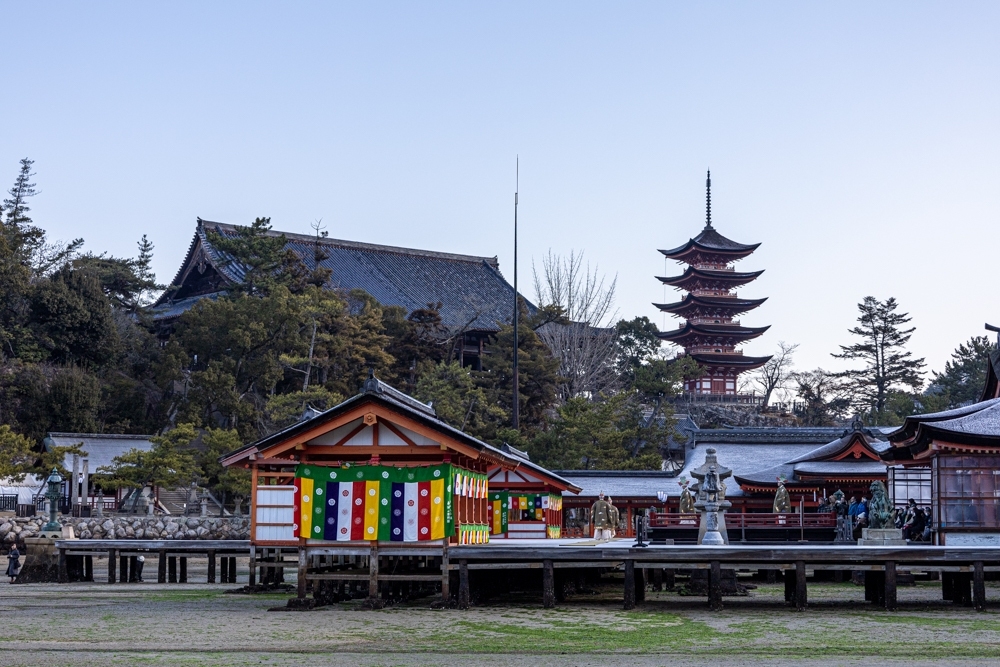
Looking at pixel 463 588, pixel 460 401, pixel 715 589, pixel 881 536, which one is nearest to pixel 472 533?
pixel 463 588

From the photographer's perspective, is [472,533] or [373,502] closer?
[373,502]

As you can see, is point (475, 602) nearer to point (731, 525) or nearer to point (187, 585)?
point (187, 585)

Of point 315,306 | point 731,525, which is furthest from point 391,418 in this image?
point 315,306

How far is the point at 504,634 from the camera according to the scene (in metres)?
19.0

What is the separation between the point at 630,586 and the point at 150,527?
31905mm

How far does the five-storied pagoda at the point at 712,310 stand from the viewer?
79562 millimetres

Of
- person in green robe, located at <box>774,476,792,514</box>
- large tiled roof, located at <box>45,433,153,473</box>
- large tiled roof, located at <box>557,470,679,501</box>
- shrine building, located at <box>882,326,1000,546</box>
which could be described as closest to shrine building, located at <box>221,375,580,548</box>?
shrine building, located at <box>882,326,1000,546</box>

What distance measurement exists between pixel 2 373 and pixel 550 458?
2329 cm

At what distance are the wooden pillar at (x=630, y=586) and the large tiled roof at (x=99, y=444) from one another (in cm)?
3314

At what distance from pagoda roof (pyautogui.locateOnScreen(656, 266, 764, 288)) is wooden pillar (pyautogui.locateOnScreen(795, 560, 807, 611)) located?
5982 centimetres

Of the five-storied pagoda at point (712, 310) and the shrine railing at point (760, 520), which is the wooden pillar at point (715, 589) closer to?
the shrine railing at point (760, 520)

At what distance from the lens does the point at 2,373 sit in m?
53.6

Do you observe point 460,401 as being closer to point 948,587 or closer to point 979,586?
point 948,587

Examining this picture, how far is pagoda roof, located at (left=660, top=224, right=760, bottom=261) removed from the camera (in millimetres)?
81312
